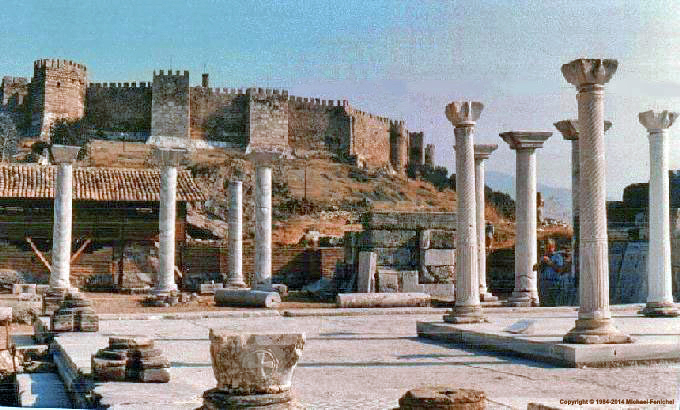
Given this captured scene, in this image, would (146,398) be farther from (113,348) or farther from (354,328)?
(354,328)

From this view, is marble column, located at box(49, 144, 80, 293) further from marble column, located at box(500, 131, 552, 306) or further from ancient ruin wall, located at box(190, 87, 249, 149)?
ancient ruin wall, located at box(190, 87, 249, 149)

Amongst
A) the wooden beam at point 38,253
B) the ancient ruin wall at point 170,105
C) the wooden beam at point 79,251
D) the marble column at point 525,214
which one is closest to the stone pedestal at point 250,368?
the marble column at point 525,214

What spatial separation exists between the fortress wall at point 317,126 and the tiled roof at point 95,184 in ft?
116

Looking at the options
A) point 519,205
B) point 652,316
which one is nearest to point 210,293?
point 519,205

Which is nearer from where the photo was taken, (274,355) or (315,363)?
(274,355)

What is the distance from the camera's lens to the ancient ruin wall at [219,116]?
66312 mm

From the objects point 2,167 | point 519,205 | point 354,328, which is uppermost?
point 2,167

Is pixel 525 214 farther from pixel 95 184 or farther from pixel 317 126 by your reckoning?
pixel 317 126

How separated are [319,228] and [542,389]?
3932cm

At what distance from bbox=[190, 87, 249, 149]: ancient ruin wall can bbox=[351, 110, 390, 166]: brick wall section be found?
932 centimetres

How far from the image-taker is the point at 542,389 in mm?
8078

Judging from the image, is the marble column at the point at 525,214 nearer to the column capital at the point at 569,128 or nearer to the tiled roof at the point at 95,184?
the column capital at the point at 569,128

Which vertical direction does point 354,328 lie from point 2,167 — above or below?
below

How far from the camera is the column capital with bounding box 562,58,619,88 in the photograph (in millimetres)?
10477
